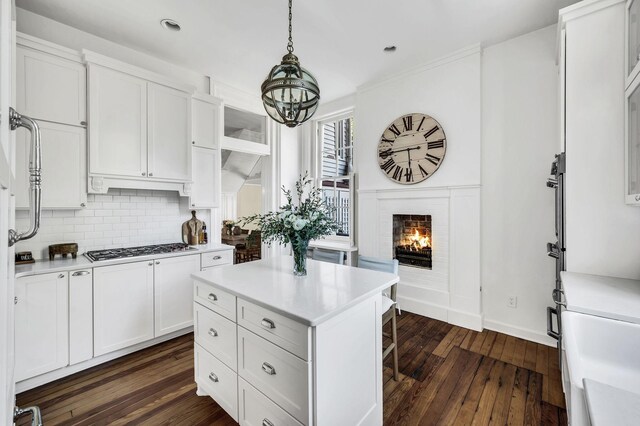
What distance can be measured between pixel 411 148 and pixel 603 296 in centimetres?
243

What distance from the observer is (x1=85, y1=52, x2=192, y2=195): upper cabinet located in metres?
2.56

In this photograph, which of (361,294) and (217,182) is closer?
(361,294)

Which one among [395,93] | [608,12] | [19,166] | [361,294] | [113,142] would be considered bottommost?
[361,294]

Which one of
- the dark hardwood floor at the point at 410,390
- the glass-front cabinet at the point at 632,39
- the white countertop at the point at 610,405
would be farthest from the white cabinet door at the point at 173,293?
the glass-front cabinet at the point at 632,39

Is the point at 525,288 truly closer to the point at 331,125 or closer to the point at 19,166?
the point at 331,125

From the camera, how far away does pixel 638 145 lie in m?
1.53

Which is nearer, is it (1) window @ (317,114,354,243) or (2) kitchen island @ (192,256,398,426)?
(2) kitchen island @ (192,256,398,426)

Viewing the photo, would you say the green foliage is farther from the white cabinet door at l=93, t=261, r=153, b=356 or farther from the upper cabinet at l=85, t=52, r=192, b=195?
the upper cabinet at l=85, t=52, r=192, b=195

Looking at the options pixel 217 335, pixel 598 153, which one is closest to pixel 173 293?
pixel 217 335

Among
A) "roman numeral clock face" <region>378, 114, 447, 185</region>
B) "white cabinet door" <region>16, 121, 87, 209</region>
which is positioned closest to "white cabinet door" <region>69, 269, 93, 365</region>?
"white cabinet door" <region>16, 121, 87, 209</region>

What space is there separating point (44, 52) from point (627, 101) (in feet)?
13.9

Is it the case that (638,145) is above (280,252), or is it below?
above

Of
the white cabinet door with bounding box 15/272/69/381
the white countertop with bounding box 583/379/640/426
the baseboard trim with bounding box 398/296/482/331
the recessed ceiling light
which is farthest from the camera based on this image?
the baseboard trim with bounding box 398/296/482/331

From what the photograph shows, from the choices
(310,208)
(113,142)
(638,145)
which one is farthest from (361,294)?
(113,142)
